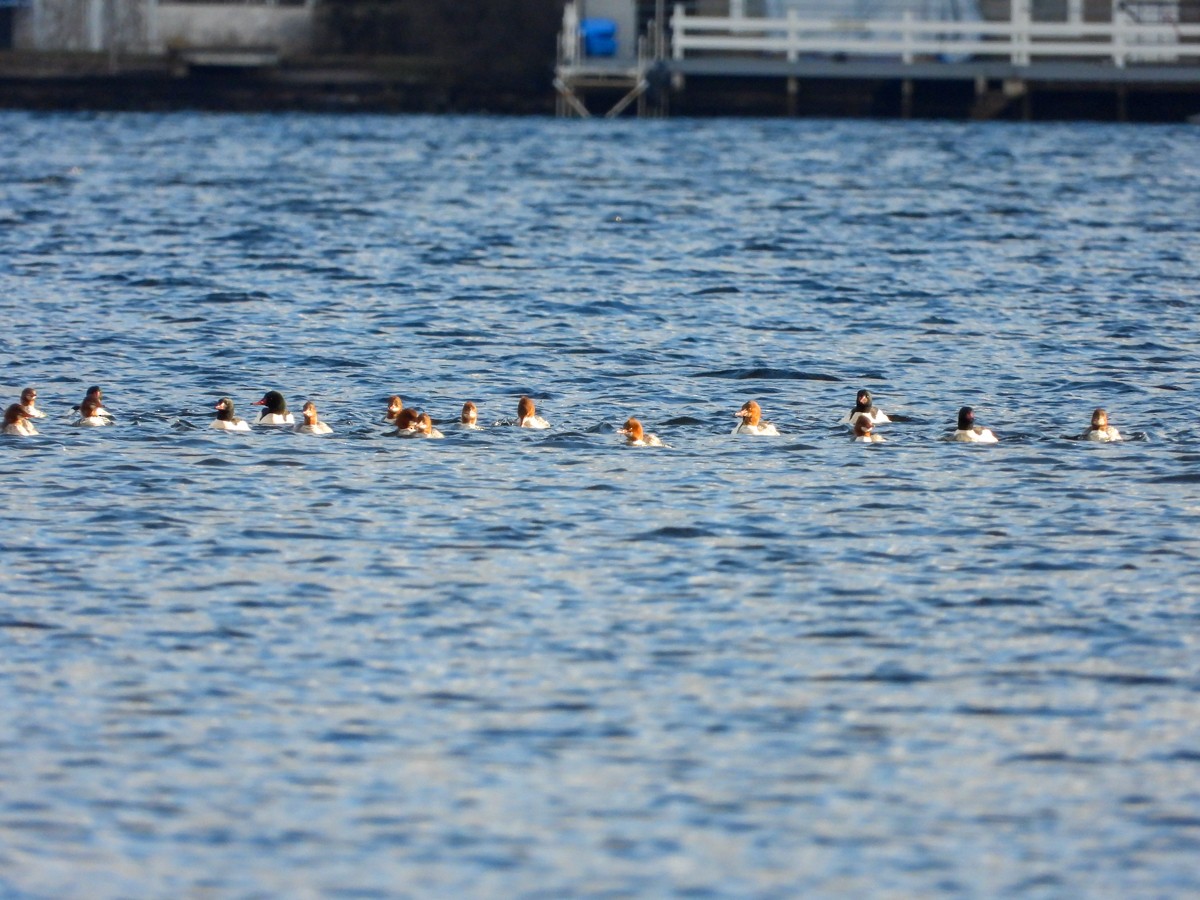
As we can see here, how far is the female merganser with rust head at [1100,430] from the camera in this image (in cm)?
2428

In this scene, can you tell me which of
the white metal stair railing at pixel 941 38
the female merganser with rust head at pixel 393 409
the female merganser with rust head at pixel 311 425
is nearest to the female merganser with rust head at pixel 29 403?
the female merganser with rust head at pixel 311 425

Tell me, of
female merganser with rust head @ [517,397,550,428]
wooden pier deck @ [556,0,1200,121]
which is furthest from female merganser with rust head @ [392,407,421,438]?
wooden pier deck @ [556,0,1200,121]

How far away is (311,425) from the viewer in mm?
24469

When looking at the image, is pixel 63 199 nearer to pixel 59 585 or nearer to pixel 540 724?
pixel 59 585

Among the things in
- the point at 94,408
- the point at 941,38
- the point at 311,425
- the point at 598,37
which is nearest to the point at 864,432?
the point at 311,425

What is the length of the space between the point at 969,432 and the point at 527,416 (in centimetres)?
496

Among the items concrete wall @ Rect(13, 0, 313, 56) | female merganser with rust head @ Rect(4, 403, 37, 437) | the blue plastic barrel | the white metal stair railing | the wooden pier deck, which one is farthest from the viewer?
concrete wall @ Rect(13, 0, 313, 56)

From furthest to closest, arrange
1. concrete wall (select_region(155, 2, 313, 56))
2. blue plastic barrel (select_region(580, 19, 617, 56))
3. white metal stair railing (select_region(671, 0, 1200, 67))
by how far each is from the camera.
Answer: concrete wall (select_region(155, 2, 313, 56)) → blue plastic barrel (select_region(580, 19, 617, 56)) → white metal stair railing (select_region(671, 0, 1200, 67))

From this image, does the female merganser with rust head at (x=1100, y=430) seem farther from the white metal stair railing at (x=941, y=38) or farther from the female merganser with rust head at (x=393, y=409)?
the white metal stair railing at (x=941, y=38)

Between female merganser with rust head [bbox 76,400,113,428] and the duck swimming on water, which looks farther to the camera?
female merganser with rust head [bbox 76,400,113,428]

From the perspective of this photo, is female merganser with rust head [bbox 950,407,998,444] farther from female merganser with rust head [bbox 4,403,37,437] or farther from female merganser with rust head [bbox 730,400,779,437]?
female merganser with rust head [bbox 4,403,37,437]

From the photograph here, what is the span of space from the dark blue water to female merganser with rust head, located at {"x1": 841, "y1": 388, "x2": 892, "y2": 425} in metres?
0.41

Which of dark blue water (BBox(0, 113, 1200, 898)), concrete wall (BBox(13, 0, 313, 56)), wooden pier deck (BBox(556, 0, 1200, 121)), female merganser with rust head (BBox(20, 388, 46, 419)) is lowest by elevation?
dark blue water (BBox(0, 113, 1200, 898))

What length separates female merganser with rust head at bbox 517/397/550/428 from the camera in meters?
24.8
